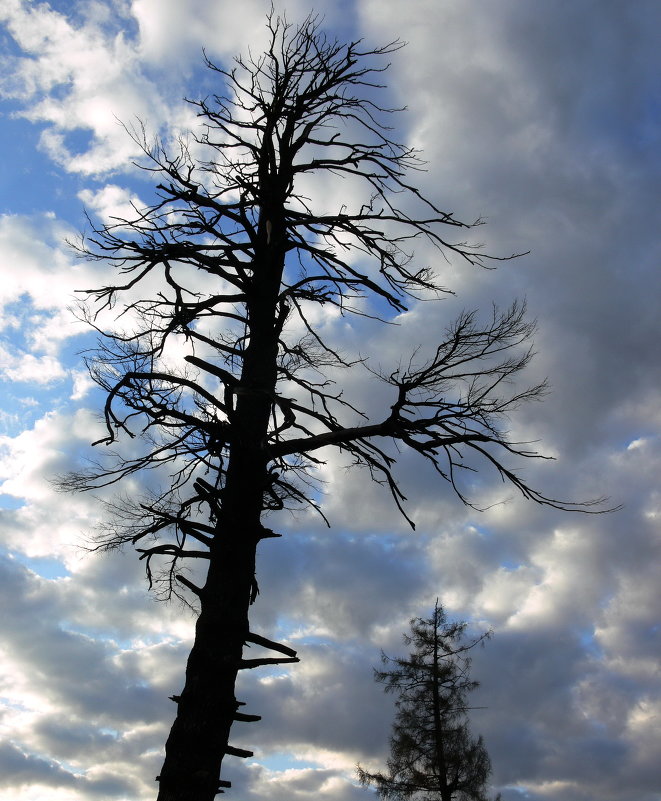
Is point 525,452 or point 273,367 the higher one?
point 273,367

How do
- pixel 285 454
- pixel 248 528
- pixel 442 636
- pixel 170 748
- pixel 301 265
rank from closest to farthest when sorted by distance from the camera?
1. pixel 170 748
2. pixel 248 528
3. pixel 285 454
4. pixel 301 265
5. pixel 442 636

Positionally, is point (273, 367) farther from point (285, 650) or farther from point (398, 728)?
point (398, 728)

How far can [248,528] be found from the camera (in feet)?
19.5

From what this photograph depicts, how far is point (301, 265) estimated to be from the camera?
7.86 m

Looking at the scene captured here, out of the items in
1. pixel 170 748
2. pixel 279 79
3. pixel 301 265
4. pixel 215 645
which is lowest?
pixel 170 748

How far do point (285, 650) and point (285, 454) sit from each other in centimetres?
171

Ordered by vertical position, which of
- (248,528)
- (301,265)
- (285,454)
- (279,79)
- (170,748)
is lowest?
(170,748)

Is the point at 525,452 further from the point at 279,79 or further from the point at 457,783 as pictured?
the point at 457,783

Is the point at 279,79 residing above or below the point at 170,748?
above

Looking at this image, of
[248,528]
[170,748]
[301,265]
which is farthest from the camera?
[301,265]

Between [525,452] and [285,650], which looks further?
[525,452]

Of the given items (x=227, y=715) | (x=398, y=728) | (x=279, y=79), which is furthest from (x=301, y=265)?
(x=398, y=728)

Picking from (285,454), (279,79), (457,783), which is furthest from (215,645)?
(457,783)

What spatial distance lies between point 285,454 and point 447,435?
4.89 feet
